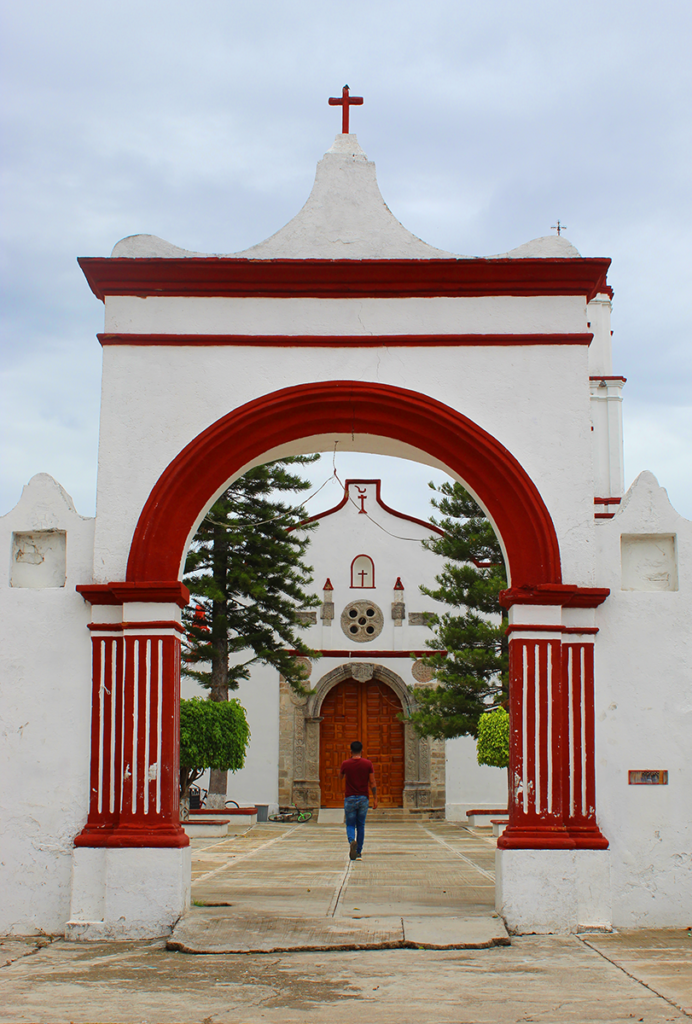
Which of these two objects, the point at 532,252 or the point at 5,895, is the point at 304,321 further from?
the point at 5,895

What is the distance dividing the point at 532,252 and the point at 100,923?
5272 mm

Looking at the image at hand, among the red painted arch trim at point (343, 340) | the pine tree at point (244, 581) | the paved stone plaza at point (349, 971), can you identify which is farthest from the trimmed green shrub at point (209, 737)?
Answer: the red painted arch trim at point (343, 340)

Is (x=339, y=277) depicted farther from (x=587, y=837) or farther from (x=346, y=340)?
(x=587, y=837)

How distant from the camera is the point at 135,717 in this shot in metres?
6.97

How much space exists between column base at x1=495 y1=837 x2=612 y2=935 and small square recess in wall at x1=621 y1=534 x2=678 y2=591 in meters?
1.80

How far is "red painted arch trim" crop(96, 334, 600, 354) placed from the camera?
740 centimetres

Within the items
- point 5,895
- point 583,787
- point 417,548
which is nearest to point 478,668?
point 417,548

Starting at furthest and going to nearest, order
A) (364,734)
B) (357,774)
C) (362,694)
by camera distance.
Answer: (362,694) < (364,734) < (357,774)

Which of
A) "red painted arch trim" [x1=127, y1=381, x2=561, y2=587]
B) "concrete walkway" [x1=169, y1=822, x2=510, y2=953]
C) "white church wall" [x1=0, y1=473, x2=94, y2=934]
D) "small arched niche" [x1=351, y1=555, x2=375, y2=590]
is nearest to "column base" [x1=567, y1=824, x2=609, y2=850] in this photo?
"concrete walkway" [x1=169, y1=822, x2=510, y2=953]

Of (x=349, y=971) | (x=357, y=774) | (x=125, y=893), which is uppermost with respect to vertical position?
(x=357, y=774)

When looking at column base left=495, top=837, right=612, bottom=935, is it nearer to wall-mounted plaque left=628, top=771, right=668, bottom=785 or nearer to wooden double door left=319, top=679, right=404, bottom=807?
wall-mounted plaque left=628, top=771, right=668, bottom=785

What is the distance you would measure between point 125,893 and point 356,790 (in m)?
4.15

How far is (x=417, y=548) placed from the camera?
19375mm

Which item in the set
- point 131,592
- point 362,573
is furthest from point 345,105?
point 362,573
